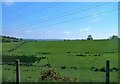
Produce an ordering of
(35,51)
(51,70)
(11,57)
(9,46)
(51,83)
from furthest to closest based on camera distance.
Result: (9,46) < (35,51) < (11,57) < (51,70) < (51,83)

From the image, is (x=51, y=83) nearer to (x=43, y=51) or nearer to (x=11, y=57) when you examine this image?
(x=11, y=57)

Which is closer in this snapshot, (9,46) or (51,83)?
(51,83)

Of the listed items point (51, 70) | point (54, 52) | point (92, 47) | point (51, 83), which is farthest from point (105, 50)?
point (51, 83)

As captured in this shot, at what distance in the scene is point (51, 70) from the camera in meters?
14.7

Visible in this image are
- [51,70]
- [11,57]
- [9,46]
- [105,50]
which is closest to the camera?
[51,70]

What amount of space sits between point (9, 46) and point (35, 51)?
786cm

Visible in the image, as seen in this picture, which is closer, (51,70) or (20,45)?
(51,70)

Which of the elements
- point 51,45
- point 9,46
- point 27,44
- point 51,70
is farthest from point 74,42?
point 51,70

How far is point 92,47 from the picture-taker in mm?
61406

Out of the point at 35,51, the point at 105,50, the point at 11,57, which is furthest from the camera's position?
the point at 35,51

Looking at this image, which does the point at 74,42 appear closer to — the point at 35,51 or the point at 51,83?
the point at 35,51

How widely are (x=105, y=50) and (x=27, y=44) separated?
780 inches

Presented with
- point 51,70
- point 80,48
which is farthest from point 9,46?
point 51,70

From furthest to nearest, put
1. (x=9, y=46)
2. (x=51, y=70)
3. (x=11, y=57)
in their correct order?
(x=9, y=46) → (x=11, y=57) → (x=51, y=70)
